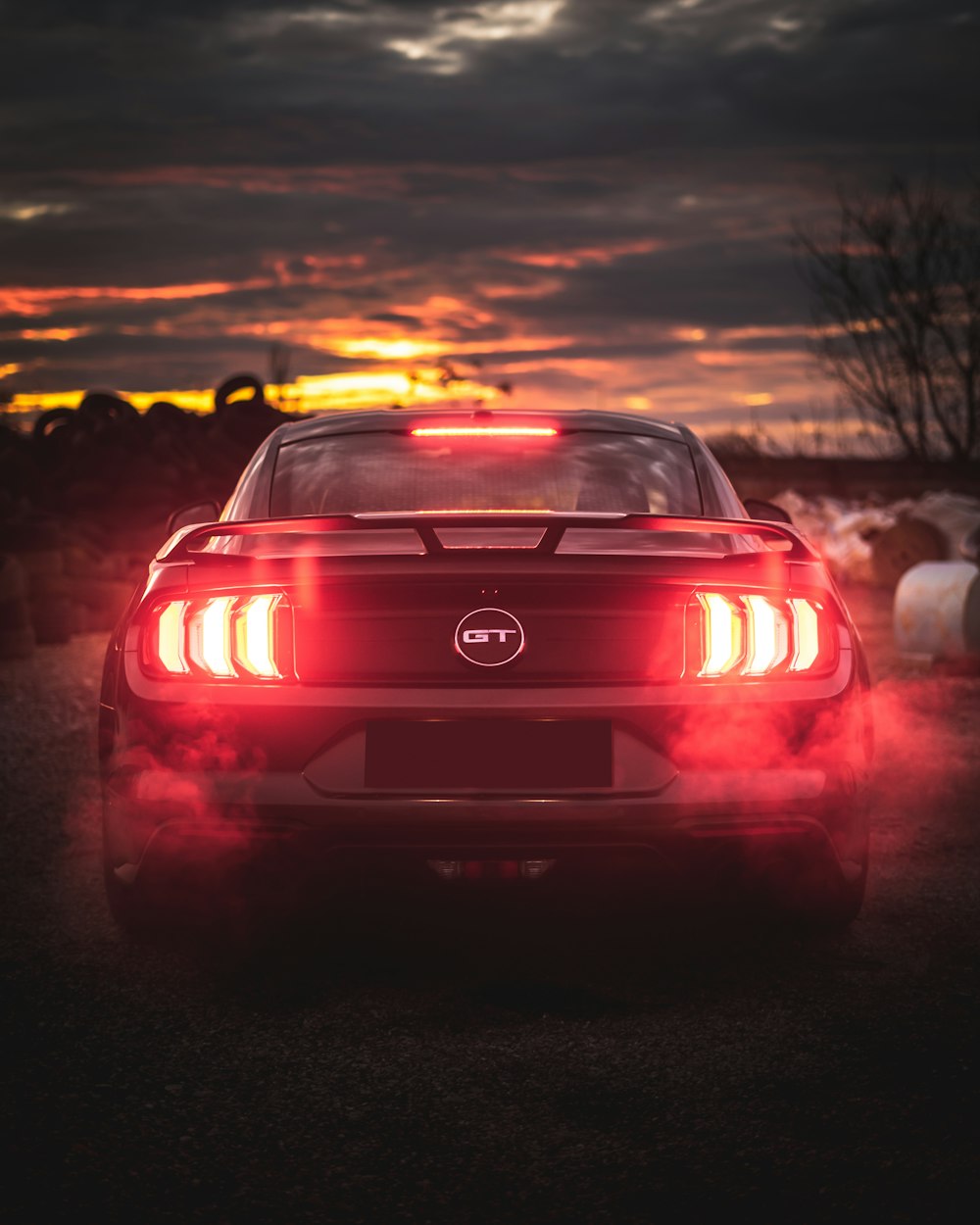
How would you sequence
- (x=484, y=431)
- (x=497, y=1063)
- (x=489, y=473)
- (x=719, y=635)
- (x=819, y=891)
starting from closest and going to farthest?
(x=497, y=1063)
(x=719, y=635)
(x=819, y=891)
(x=484, y=431)
(x=489, y=473)

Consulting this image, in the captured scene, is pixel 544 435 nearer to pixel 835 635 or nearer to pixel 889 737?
pixel 835 635

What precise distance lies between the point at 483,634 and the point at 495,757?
275mm

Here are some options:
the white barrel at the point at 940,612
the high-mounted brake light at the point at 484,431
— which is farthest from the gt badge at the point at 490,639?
the white barrel at the point at 940,612

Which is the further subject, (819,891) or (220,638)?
(819,891)

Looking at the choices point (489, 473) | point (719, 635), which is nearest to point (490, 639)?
point (719, 635)

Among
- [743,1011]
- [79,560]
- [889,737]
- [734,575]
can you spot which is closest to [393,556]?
[734,575]

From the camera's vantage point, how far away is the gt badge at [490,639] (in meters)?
3.41

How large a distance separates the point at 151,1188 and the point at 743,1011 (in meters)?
1.49

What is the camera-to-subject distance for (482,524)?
3.54 m

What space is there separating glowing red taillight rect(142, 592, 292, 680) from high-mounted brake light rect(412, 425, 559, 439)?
130 centimetres

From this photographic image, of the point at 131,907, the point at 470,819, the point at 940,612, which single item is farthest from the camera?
the point at 940,612

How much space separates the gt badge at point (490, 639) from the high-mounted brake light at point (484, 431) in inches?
50.3

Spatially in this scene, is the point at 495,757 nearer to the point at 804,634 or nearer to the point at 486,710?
the point at 486,710

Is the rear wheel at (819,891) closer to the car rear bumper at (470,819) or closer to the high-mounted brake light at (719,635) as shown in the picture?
the car rear bumper at (470,819)
